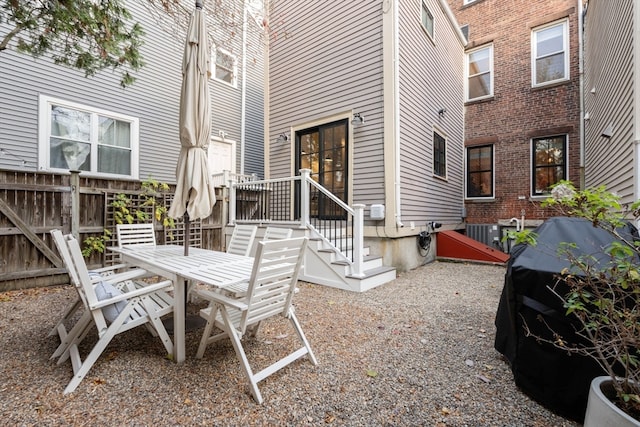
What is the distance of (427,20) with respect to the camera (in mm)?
7191

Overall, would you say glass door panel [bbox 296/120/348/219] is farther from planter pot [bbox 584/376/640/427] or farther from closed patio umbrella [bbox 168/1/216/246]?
planter pot [bbox 584/376/640/427]

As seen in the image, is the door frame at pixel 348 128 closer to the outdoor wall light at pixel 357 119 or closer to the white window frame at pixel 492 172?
the outdoor wall light at pixel 357 119

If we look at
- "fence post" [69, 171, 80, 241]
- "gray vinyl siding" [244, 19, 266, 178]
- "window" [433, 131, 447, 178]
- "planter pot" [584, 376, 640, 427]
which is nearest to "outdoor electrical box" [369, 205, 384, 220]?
"window" [433, 131, 447, 178]

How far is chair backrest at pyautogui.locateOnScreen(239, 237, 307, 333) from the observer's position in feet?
6.56

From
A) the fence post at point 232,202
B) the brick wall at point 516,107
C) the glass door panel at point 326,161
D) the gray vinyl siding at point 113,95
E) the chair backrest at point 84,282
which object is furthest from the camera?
the brick wall at point 516,107

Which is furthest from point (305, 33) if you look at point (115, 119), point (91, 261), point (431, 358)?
point (431, 358)

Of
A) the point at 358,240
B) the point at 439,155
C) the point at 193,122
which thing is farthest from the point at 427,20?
the point at 193,122

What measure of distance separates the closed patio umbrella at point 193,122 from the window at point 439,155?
596 centimetres

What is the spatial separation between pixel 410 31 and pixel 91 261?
7.69 meters

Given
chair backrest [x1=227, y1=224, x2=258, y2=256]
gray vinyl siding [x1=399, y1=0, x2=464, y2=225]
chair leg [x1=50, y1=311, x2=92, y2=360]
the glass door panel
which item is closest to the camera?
chair leg [x1=50, y1=311, x2=92, y2=360]

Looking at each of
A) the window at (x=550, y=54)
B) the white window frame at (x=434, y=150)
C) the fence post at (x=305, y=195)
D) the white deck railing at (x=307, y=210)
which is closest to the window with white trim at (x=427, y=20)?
the white window frame at (x=434, y=150)

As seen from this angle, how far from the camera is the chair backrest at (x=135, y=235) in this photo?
13.4 ft

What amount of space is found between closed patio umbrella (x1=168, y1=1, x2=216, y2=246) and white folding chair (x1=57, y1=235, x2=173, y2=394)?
1.09 metres

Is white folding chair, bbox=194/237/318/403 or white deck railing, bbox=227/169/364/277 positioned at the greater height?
white deck railing, bbox=227/169/364/277
